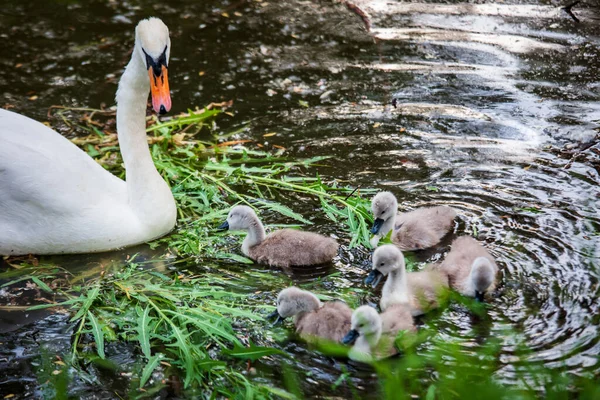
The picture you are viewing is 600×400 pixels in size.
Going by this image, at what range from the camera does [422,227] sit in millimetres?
5953

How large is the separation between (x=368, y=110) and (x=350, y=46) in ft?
5.98

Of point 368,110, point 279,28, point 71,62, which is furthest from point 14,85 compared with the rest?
point 368,110

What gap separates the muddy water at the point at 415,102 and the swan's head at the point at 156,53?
4.02ft

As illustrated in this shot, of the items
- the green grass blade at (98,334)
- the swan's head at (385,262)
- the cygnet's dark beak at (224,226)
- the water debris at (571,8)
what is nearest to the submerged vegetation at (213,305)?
the green grass blade at (98,334)

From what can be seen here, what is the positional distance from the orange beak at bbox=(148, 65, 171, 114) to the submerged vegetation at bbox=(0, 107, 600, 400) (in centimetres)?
97

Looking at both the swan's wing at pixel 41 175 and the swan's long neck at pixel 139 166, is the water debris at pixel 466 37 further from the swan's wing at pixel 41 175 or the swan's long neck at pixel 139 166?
the swan's wing at pixel 41 175

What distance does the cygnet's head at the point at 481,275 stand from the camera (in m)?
5.12

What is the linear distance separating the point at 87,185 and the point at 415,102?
142 inches

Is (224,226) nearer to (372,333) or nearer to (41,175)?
(41,175)

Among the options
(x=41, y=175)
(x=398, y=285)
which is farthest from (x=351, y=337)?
(x=41, y=175)

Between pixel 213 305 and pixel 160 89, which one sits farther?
pixel 160 89

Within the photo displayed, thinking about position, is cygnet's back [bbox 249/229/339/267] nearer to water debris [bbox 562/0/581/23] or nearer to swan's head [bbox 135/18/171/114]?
swan's head [bbox 135/18/171/114]

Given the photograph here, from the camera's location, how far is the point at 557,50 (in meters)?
9.28

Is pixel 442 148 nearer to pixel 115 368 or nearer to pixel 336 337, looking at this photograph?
pixel 336 337
